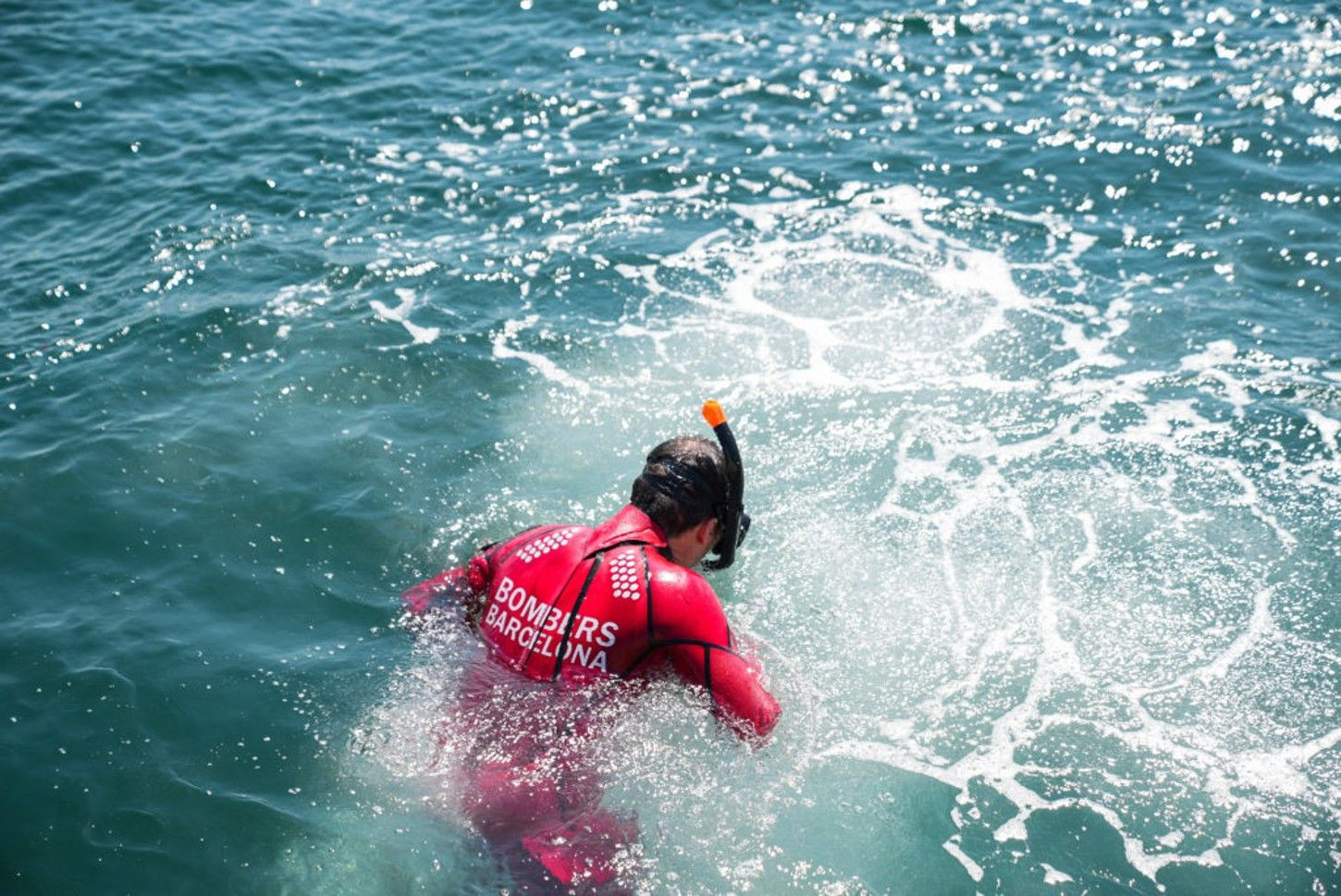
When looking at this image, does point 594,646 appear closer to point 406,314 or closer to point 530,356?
point 530,356

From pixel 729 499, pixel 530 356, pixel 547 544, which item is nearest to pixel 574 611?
pixel 547 544

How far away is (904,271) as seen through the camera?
9352mm

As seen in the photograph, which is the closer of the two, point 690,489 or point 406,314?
point 690,489

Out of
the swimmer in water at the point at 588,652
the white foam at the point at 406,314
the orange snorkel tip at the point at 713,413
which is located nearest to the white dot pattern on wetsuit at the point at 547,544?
the swimmer in water at the point at 588,652

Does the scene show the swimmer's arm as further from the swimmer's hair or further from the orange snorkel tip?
the orange snorkel tip

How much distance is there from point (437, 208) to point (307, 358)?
102 inches

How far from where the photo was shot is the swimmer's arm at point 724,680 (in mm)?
4395

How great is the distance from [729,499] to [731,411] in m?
2.95

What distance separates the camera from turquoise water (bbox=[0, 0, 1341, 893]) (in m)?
4.87

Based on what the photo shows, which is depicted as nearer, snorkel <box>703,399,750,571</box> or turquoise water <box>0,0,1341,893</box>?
snorkel <box>703,399,750,571</box>

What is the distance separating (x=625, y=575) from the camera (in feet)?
14.5

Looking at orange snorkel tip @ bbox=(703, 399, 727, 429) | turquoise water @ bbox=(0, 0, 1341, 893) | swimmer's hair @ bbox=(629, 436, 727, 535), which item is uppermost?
orange snorkel tip @ bbox=(703, 399, 727, 429)

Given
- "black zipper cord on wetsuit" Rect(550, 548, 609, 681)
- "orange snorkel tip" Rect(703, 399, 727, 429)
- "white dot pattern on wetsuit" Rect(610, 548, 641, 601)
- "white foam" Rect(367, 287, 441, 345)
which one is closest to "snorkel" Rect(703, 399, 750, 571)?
"orange snorkel tip" Rect(703, 399, 727, 429)

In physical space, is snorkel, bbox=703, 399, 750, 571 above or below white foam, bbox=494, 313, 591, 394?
above
